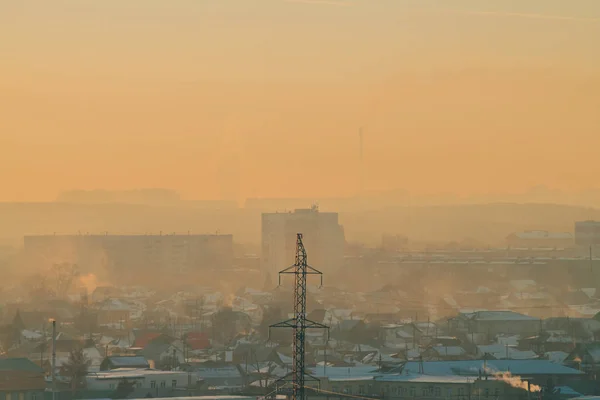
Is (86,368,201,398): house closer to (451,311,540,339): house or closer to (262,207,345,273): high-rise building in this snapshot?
(451,311,540,339): house

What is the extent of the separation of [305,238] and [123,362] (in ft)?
138

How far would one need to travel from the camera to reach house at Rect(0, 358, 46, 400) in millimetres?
22906

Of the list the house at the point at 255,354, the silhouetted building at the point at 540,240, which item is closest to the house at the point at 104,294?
the house at the point at 255,354

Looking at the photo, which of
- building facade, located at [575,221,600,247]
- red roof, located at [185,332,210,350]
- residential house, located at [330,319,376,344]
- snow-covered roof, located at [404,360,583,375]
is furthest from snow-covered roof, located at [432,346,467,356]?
building facade, located at [575,221,600,247]

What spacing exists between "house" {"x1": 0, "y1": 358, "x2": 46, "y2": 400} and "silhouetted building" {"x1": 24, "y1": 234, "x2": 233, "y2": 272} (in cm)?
5177

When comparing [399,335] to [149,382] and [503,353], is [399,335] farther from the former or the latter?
[149,382]

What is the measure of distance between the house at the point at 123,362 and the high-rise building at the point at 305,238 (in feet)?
126

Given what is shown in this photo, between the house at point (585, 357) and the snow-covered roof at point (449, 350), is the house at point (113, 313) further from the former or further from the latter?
the house at point (585, 357)

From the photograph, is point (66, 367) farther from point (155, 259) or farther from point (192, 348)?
point (155, 259)

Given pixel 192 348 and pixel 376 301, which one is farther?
pixel 376 301

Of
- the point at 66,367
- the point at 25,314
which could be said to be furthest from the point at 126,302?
the point at 66,367

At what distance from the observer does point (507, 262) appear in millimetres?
69688

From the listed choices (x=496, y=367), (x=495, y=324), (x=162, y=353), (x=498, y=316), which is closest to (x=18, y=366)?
(x=162, y=353)

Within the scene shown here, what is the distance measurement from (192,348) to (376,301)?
71.8ft
